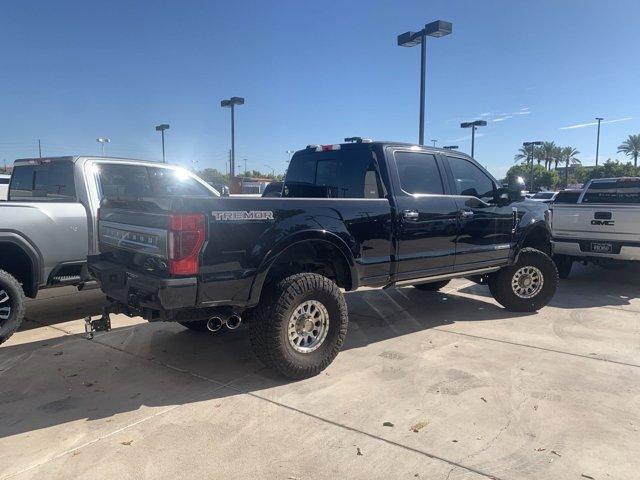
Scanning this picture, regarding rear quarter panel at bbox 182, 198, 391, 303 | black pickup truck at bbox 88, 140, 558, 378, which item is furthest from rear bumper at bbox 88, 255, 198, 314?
rear quarter panel at bbox 182, 198, 391, 303

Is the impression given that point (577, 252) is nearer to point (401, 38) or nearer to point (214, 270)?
point (214, 270)

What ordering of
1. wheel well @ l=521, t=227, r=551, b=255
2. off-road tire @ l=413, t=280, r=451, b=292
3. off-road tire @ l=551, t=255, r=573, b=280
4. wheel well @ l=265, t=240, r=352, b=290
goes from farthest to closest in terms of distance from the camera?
1. off-road tire @ l=551, t=255, r=573, b=280
2. off-road tire @ l=413, t=280, r=451, b=292
3. wheel well @ l=521, t=227, r=551, b=255
4. wheel well @ l=265, t=240, r=352, b=290

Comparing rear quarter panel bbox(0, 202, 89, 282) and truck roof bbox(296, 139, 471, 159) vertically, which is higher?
truck roof bbox(296, 139, 471, 159)

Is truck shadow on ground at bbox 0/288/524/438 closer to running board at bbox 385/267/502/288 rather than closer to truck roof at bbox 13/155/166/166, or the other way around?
running board at bbox 385/267/502/288

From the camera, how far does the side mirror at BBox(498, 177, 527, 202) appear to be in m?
5.91

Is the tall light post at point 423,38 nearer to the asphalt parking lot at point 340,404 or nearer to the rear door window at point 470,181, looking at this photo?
the rear door window at point 470,181

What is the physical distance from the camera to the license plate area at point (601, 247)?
7.89 m

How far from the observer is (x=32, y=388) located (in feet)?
13.4

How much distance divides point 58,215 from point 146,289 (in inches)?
91.6

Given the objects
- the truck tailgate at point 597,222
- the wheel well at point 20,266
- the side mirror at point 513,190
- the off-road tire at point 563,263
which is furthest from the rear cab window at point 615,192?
the wheel well at point 20,266

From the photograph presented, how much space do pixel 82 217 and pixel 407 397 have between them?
12.8 ft

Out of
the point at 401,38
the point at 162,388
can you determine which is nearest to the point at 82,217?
the point at 162,388

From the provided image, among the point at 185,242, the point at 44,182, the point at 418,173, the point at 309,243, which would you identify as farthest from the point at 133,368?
the point at 418,173

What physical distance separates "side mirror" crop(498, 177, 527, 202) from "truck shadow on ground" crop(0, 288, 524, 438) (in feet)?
4.92
